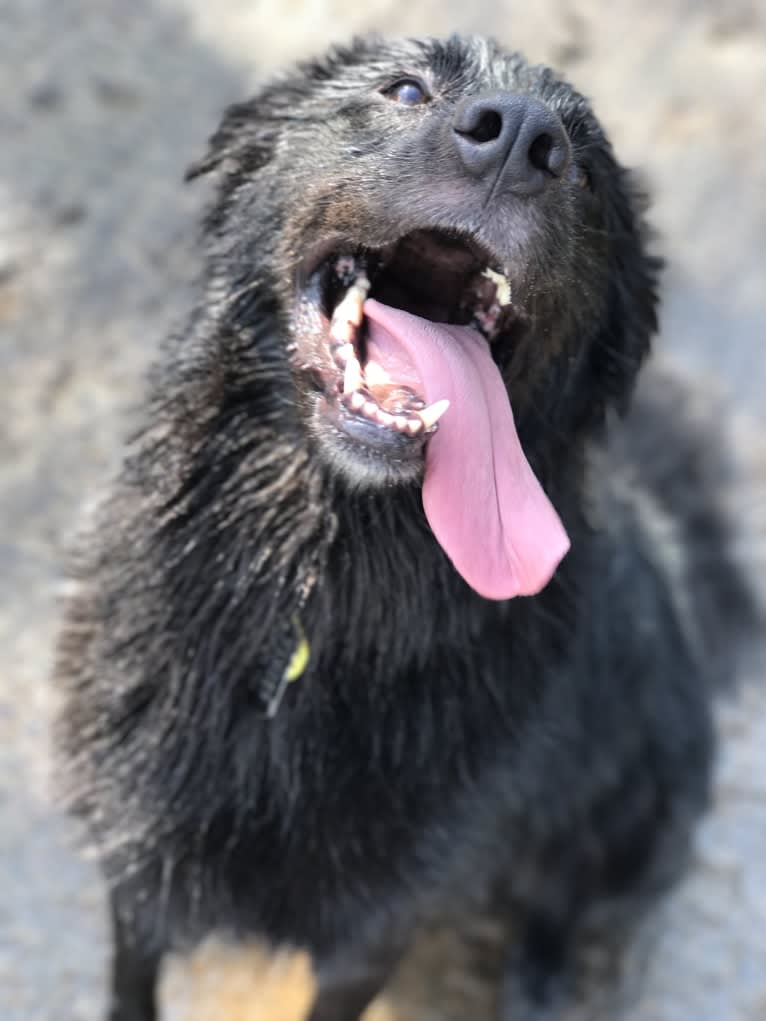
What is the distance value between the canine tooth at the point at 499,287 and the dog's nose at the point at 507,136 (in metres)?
0.24

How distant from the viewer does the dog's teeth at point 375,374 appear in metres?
2.10

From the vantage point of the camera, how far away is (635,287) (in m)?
2.48

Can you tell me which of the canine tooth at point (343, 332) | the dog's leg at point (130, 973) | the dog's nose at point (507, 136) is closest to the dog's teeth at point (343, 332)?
the canine tooth at point (343, 332)

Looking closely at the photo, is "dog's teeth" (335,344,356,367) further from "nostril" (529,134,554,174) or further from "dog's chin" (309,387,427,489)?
"nostril" (529,134,554,174)

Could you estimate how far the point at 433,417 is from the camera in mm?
1976

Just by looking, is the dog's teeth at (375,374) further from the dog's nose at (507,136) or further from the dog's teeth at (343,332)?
the dog's nose at (507,136)

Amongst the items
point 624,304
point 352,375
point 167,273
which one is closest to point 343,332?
point 352,375

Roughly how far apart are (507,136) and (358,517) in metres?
0.74

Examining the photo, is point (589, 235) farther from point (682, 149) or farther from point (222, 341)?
point (682, 149)

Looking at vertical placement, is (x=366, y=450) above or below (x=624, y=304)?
below

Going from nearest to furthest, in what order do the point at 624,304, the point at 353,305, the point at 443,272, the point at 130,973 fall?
the point at 353,305
the point at 443,272
the point at 624,304
the point at 130,973

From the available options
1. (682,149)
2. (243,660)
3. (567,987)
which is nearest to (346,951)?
(243,660)

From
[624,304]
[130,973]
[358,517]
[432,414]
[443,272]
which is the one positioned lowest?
[130,973]

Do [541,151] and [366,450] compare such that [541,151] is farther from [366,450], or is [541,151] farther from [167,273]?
[167,273]
